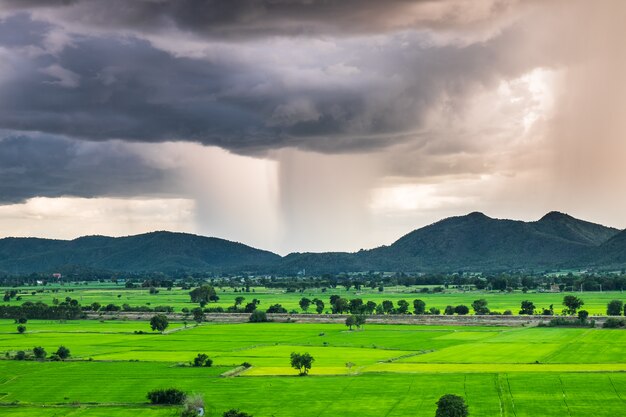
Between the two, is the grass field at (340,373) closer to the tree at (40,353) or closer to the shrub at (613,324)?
the tree at (40,353)

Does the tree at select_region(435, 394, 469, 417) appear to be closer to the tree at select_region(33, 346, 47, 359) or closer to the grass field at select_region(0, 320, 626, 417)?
the grass field at select_region(0, 320, 626, 417)

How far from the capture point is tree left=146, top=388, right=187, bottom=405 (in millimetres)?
96312

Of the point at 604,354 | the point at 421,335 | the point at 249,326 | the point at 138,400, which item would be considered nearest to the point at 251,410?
the point at 138,400

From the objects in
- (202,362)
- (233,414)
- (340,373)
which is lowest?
(233,414)

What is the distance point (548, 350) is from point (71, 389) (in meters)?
70.8

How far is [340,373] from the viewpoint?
112375 mm

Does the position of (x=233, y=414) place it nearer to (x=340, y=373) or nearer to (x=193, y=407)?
(x=193, y=407)

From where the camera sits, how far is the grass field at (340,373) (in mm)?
91188

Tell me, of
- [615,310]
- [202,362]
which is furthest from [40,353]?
[615,310]

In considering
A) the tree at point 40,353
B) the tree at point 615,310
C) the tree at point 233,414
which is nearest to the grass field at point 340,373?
the tree at point 233,414

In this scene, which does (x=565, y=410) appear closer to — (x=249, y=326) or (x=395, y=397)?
(x=395, y=397)

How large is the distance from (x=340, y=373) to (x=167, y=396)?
2516 cm

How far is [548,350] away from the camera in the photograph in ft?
437

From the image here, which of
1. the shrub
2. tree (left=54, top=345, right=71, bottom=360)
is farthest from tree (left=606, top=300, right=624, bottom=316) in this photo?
tree (left=54, top=345, right=71, bottom=360)
